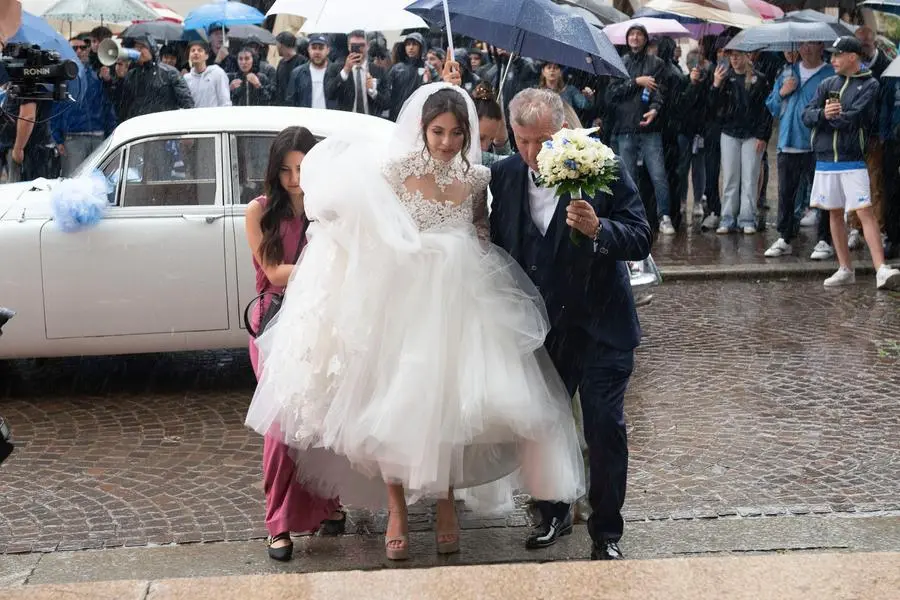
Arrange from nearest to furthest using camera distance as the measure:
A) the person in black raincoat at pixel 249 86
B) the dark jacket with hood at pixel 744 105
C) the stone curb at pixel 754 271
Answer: the stone curb at pixel 754 271, the dark jacket with hood at pixel 744 105, the person in black raincoat at pixel 249 86

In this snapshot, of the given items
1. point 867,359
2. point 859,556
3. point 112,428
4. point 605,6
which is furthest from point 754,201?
point 859,556

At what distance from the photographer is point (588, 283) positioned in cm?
533

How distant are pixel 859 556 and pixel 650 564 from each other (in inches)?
29.7

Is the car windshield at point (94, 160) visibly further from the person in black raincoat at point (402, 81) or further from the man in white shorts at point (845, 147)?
the man in white shorts at point (845, 147)

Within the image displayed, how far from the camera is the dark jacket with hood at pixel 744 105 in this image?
14.5m

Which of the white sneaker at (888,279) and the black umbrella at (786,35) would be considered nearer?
the white sneaker at (888,279)

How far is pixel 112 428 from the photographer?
297 inches

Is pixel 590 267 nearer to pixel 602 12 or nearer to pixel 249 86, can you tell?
pixel 249 86

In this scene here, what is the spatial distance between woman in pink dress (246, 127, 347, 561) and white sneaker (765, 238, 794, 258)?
26.8 ft

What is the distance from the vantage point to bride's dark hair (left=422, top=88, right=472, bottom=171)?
210 inches

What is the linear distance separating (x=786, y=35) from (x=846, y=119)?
7.98 ft

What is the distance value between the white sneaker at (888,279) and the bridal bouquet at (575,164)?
280 inches

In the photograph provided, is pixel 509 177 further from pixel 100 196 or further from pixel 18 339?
pixel 18 339

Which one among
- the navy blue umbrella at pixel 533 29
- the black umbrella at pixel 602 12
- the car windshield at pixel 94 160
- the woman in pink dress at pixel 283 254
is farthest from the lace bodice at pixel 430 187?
the black umbrella at pixel 602 12
